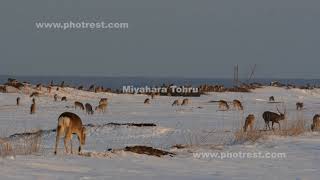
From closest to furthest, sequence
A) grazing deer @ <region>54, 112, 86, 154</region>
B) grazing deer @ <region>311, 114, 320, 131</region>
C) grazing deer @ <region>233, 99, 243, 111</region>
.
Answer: grazing deer @ <region>54, 112, 86, 154</region> → grazing deer @ <region>311, 114, 320, 131</region> → grazing deer @ <region>233, 99, 243, 111</region>

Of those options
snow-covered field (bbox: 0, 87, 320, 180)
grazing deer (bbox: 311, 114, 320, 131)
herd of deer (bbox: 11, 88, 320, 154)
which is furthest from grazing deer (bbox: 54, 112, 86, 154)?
grazing deer (bbox: 311, 114, 320, 131)

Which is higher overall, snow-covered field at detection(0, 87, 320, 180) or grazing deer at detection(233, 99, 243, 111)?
grazing deer at detection(233, 99, 243, 111)

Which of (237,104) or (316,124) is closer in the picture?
(316,124)

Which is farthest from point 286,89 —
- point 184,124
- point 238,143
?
point 238,143

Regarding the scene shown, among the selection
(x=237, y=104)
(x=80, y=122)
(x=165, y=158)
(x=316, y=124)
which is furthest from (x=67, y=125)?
(x=237, y=104)

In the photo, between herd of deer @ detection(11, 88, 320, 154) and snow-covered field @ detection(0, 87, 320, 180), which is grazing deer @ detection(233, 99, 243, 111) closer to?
herd of deer @ detection(11, 88, 320, 154)

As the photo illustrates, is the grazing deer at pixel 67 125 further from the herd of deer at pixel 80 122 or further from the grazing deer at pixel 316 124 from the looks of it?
the grazing deer at pixel 316 124

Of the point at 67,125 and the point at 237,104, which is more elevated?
the point at 237,104

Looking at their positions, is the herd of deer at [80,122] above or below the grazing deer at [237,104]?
below

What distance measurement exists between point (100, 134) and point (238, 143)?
6073 millimetres

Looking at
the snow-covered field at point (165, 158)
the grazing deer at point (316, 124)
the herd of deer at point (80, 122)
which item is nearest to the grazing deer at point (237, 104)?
the herd of deer at point (80, 122)

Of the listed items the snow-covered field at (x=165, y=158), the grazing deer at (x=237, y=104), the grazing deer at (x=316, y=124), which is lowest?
the snow-covered field at (x=165, y=158)

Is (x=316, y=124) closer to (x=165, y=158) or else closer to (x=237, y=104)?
(x=165, y=158)

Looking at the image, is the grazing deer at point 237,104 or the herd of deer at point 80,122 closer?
the herd of deer at point 80,122
